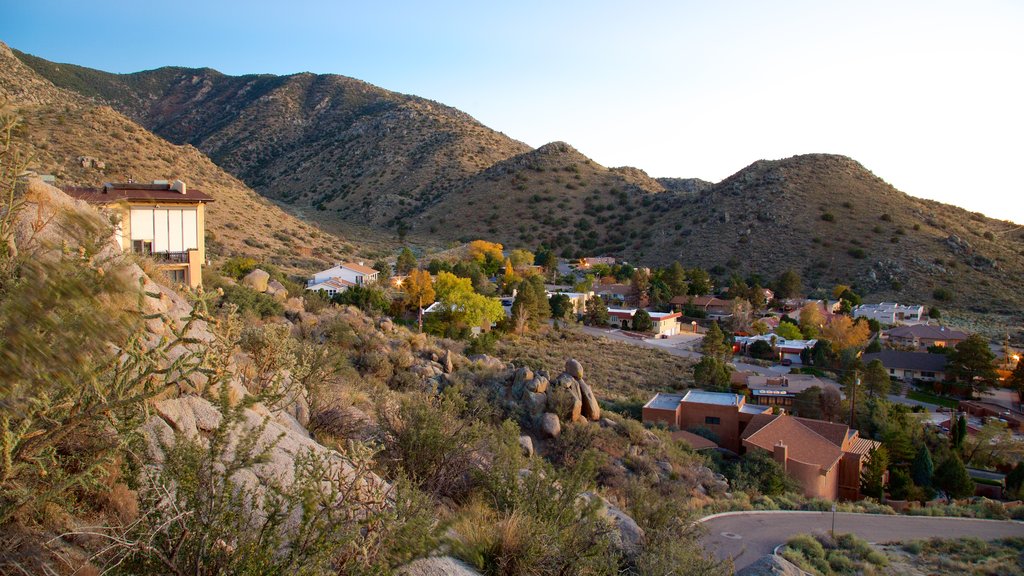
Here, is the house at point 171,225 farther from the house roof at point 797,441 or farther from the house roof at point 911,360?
the house roof at point 911,360

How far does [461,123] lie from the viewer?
107500 mm

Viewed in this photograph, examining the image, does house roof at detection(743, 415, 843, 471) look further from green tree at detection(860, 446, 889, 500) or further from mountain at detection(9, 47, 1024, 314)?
mountain at detection(9, 47, 1024, 314)

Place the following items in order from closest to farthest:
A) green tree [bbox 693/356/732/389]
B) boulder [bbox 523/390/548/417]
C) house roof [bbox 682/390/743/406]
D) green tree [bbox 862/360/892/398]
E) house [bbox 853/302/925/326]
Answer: boulder [bbox 523/390/548/417] < house roof [bbox 682/390/743/406] < green tree [bbox 693/356/732/389] < green tree [bbox 862/360/892/398] < house [bbox 853/302/925/326]

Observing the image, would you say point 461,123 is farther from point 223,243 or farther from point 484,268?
point 223,243

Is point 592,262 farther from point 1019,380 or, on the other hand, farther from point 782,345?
point 1019,380

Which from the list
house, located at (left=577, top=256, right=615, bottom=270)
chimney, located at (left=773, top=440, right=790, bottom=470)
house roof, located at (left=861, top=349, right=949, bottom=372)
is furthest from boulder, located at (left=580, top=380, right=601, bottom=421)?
house, located at (left=577, top=256, right=615, bottom=270)

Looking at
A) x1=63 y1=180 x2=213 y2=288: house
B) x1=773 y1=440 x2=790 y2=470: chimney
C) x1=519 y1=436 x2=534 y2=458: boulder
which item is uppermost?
x1=63 y1=180 x2=213 y2=288: house

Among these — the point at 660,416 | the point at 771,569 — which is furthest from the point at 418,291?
the point at 771,569

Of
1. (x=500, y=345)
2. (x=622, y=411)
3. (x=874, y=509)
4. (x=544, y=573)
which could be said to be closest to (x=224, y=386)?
(x=544, y=573)

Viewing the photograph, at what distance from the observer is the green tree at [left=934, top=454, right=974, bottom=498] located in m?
21.9

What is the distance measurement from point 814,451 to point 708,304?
108 ft

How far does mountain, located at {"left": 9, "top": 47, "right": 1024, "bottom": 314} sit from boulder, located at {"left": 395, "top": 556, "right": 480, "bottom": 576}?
6232 cm

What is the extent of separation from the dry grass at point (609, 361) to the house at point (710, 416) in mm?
1712

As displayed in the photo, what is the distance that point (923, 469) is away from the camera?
22.6m
